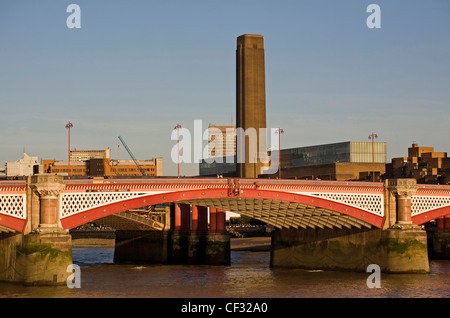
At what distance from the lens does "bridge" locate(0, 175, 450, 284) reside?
74625 mm

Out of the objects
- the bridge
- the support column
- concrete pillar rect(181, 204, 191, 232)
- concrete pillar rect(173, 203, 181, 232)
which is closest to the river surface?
the bridge

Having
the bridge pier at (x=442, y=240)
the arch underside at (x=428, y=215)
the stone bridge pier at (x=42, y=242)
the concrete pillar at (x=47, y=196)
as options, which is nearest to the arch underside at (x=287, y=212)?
the arch underside at (x=428, y=215)

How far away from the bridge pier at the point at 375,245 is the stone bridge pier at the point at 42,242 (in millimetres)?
30829

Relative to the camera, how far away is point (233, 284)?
81.4 meters

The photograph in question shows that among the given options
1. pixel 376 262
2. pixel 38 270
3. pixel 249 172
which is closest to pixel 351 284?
pixel 376 262

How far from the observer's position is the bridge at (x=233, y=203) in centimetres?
7462

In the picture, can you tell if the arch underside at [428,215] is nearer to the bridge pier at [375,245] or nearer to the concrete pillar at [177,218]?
the bridge pier at [375,245]

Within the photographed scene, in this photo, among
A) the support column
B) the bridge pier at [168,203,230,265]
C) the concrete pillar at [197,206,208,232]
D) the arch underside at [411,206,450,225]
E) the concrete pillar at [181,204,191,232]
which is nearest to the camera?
the arch underside at [411,206,450,225]

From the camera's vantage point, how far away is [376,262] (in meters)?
90.4

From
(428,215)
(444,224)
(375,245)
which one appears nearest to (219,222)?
(375,245)

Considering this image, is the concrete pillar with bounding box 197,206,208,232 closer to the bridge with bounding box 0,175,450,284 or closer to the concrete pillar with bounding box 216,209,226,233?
the bridge with bounding box 0,175,450,284

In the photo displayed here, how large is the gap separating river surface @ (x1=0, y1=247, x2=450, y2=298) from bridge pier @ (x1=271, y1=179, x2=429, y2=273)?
176cm

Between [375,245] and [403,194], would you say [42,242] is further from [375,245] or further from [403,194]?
[403,194]
